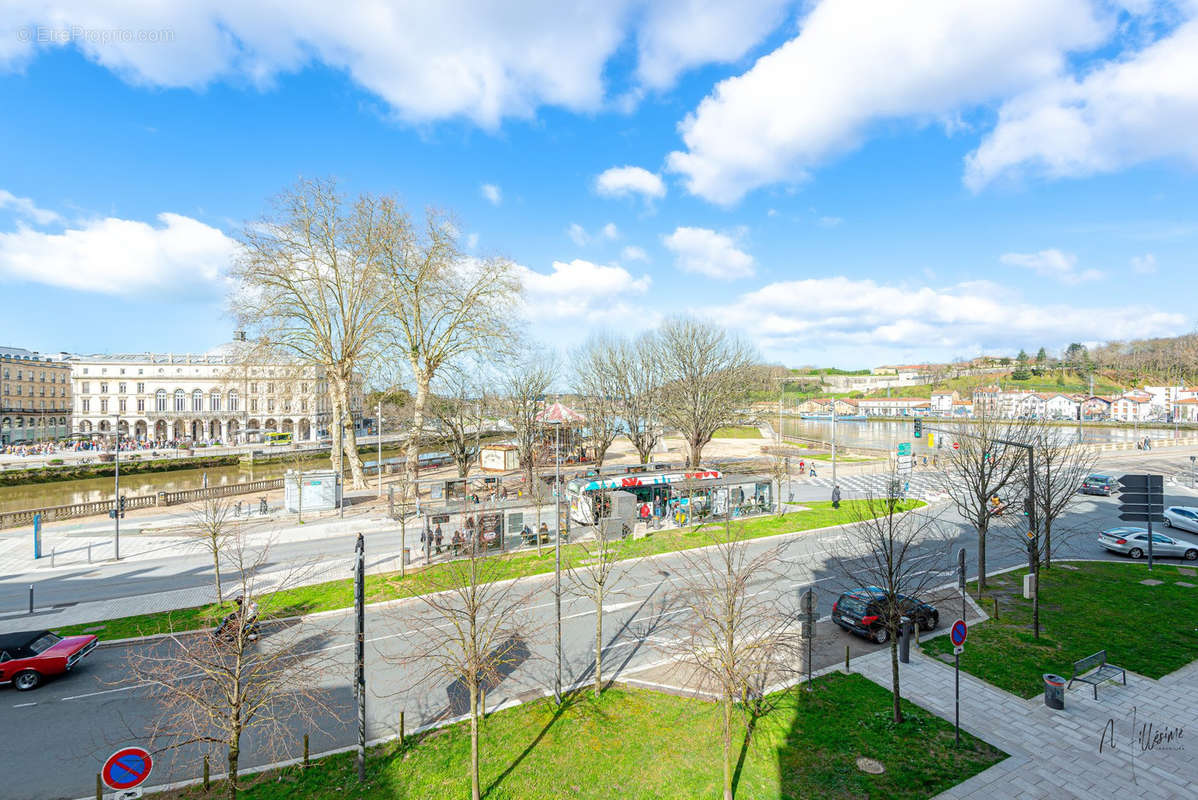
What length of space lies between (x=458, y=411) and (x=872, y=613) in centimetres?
3380

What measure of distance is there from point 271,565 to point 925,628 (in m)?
23.5

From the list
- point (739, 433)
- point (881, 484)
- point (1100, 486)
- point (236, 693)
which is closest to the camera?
point (236, 693)

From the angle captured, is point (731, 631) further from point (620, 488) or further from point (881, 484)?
point (881, 484)

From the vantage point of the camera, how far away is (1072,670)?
1227 cm

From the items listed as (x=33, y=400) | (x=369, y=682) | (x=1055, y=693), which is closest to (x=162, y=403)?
(x=33, y=400)

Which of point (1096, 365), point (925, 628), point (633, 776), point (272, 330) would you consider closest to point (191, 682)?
point (633, 776)

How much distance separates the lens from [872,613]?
1412cm

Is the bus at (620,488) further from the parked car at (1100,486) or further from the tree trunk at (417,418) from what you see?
the parked car at (1100,486)

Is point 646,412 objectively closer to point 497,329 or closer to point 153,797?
point 497,329

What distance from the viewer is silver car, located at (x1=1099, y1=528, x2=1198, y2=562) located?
21.0 meters

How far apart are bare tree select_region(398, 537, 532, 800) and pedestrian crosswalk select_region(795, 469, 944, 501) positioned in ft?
89.4

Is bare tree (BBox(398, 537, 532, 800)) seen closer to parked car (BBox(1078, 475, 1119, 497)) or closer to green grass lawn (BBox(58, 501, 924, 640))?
green grass lawn (BBox(58, 501, 924, 640))

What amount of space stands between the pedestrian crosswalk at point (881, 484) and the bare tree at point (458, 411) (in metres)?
26.1

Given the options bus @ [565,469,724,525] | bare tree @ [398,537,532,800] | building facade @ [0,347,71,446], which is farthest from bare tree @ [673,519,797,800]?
building facade @ [0,347,71,446]
